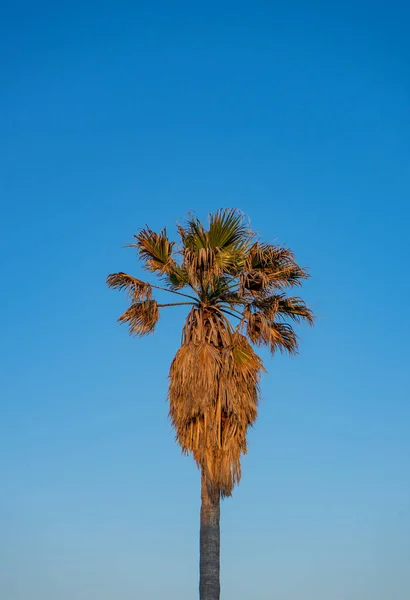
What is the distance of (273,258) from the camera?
22047 millimetres

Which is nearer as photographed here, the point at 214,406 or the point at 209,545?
the point at 209,545

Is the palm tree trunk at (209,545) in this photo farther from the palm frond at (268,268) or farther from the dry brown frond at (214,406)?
the palm frond at (268,268)

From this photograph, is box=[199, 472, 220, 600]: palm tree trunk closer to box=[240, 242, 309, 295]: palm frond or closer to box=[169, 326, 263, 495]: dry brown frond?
box=[169, 326, 263, 495]: dry brown frond

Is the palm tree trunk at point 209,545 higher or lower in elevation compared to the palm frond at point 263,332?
lower

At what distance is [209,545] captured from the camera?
19938 millimetres

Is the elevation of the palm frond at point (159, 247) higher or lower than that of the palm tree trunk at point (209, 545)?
higher

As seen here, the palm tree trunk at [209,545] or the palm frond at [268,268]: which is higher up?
the palm frond at [268,268]

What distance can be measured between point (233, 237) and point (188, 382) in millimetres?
3307

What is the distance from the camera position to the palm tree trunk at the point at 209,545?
64.4 ft

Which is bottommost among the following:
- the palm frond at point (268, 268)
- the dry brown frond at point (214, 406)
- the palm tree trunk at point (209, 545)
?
the palm tree trunk at point (209, 545)

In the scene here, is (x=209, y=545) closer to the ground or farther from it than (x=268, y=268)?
closer to the ground

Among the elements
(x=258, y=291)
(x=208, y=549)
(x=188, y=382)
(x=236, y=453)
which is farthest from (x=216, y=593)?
(x=258, y=291)

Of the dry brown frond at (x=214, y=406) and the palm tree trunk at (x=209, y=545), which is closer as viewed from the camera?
the palm tree trunk at (x=209, y=545)

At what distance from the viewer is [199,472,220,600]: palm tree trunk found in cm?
1964
